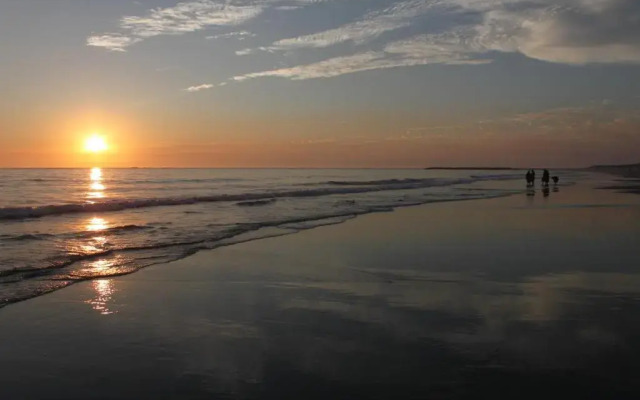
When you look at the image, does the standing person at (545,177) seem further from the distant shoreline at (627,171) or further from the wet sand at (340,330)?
the wet sand at (340,330)

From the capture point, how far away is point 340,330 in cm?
655

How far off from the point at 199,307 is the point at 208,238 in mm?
8121

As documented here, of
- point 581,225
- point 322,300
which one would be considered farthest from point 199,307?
point 581,225

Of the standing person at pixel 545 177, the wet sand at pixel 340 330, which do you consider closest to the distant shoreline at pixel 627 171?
the standing person at pixel 545 177

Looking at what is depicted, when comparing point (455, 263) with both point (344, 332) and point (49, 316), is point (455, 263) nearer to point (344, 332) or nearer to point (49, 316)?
point (344, 332)

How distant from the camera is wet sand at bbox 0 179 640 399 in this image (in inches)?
193

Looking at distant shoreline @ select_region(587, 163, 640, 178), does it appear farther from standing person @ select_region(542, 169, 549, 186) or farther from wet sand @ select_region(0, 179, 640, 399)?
wet sand @ select_region(0, 179, 640, 399)

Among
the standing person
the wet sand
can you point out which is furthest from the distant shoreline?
the wet sand

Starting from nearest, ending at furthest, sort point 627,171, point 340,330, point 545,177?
point 340,330 → point 545,177 → point 627,171

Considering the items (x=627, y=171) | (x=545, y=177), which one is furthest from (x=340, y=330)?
(x=627, y=171)

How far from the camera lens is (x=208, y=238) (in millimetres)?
15711

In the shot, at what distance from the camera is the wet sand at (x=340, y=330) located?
16.0 ft

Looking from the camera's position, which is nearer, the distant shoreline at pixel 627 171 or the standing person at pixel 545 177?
the standing person at pixel 545 177

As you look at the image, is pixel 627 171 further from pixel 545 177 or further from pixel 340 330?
Answer: pixel 340 330
